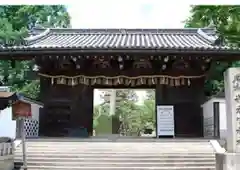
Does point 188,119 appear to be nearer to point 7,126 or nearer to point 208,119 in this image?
point 208,119

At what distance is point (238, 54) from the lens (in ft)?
40.3

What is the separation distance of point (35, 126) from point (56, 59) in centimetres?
256

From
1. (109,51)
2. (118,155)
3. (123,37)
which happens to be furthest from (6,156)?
(123,37)

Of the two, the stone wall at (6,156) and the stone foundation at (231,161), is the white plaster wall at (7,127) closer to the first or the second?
the stone wall at (6,156)

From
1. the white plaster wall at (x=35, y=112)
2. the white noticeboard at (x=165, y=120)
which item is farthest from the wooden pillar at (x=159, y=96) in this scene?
the white plaster wall at (x=35, y=112)

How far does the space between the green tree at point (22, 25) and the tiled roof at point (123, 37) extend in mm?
2325

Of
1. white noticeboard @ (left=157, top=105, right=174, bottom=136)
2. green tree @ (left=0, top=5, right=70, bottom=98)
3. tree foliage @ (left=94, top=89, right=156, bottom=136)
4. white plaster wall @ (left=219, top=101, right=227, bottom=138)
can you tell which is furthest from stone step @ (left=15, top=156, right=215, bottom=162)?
tree foliage @ (left=94, top=89, right=156, bottom=136)

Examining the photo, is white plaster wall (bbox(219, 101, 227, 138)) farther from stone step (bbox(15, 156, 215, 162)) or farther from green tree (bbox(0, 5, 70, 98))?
green tree (bbox(0, 5, 70, 98))

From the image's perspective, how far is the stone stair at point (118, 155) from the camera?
9.55 meters

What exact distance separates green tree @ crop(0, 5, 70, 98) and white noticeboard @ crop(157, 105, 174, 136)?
24.8 feet

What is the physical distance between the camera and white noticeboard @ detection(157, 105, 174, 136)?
13.4 meters

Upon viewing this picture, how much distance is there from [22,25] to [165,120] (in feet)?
49.0

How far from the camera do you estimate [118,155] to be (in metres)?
10.2

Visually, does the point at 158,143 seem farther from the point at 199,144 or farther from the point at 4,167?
the point at 4,167
